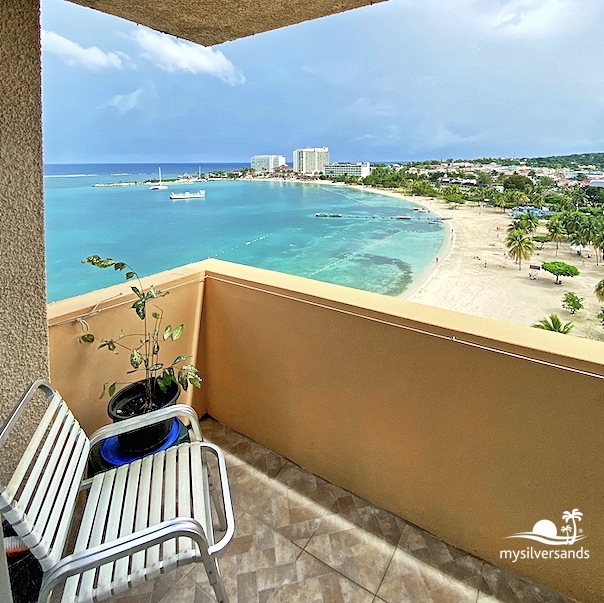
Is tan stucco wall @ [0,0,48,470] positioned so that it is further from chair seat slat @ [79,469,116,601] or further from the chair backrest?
chair seat slat @ [79,469,116,601]

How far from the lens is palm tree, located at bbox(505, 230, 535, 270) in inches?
93.5

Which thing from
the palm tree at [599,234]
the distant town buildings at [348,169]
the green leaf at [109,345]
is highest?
the distant town buildings at [348,169]

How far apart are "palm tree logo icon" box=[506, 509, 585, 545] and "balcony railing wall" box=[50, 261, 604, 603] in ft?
0.05

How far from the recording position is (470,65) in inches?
125

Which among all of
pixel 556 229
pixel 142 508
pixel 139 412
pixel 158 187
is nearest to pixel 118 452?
pixel 139 412

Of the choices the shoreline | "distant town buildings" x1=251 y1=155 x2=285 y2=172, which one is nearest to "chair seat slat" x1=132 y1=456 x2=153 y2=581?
the shoreline

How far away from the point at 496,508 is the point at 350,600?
2.08ft

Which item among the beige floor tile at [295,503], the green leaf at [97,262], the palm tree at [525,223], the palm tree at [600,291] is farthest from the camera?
the palm tree at [525,223]

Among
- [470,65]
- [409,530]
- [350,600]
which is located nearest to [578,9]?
[470,65]

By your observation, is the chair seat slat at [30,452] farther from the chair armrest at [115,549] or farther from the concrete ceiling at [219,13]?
the concrete ceiling at [219,13]

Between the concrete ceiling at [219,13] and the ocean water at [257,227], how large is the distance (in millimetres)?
1098

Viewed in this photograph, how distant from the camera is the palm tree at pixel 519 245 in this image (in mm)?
2375

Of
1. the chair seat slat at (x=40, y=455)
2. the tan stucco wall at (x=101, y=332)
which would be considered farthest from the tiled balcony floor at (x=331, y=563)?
the tan stucco wall at (x=101, y=332)

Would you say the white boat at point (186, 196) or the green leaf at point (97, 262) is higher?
the white boat at point (186, 196)
